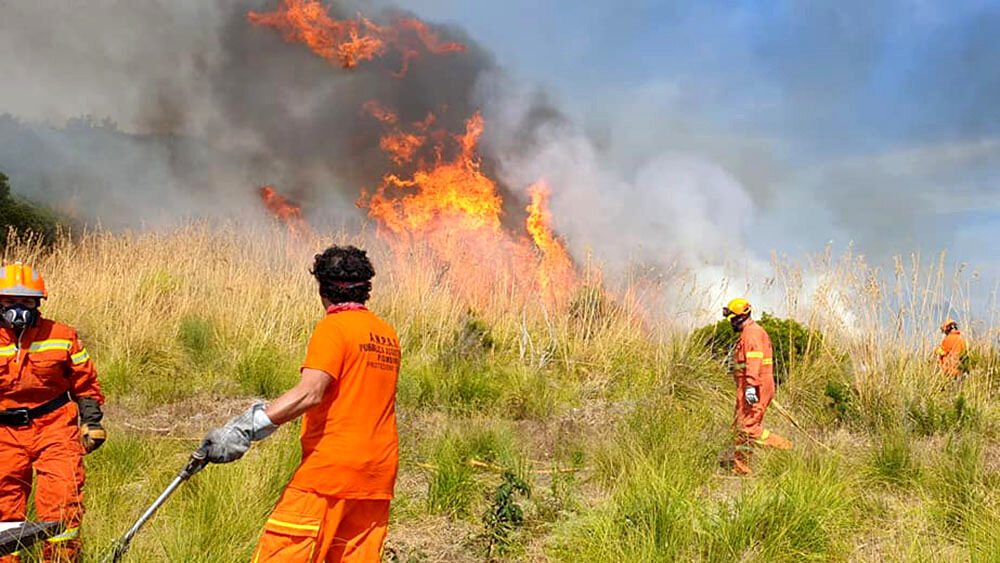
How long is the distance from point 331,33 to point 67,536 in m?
16.8

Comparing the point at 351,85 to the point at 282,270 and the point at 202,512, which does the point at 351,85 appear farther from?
the point at 202,512

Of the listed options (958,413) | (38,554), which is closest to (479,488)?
(38,554)

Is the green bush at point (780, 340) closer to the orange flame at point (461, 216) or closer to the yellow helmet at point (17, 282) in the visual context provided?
the orange flame at point (461, 216)

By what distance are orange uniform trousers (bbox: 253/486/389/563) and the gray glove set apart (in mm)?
242

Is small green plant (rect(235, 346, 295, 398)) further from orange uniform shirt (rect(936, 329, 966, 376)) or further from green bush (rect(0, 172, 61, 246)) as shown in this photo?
green bush (rect(0, 172, 61, 246))

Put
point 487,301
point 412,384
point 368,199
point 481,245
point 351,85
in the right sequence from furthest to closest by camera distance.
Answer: point 351,85 → point 368,199 → point 481,245 → point 487,301 → point 412,384

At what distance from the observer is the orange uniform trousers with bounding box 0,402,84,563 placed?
3.70m

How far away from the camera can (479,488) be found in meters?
5.01

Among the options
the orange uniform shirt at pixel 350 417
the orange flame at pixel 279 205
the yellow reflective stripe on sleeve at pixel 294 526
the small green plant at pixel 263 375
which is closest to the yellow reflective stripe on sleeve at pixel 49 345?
the orange uniform shirt at pixel 350 417

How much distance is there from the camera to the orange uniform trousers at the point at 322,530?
2.78 m

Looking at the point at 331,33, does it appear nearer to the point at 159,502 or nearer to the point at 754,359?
the point at 754,359

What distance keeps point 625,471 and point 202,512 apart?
249 centimetres

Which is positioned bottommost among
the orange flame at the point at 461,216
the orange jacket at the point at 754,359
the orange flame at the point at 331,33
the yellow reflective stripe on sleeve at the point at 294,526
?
the yellow reflective stripe on sleeve at the point at 294,526

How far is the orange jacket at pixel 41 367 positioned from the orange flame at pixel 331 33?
15.8m
